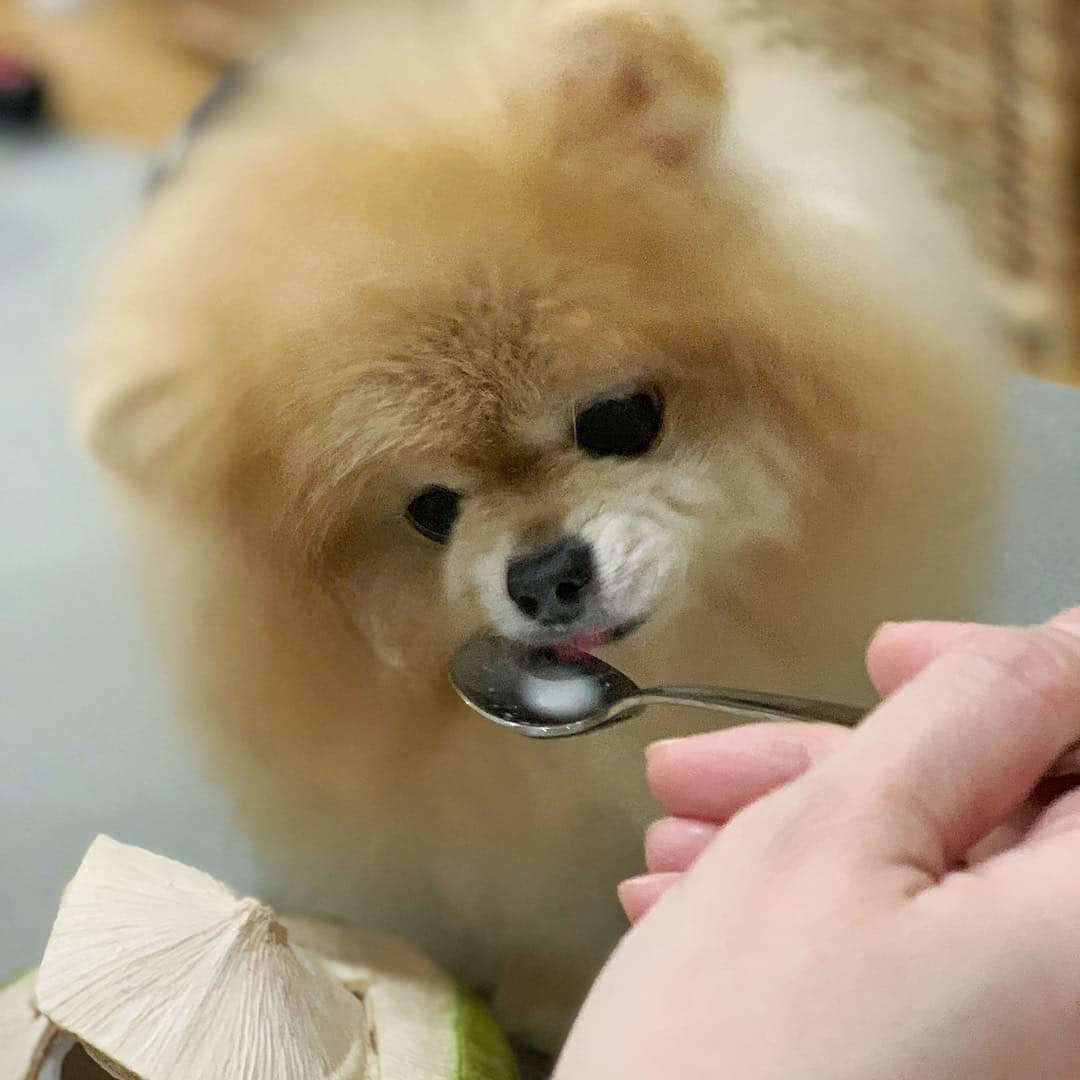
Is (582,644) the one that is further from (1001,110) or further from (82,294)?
(1001,110)

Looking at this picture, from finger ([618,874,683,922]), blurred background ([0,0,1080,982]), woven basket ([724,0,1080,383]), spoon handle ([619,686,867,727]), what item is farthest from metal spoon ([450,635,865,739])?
woven basket ([724,0,1080,383])

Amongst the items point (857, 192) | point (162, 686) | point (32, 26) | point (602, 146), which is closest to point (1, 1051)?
point (162, 686)

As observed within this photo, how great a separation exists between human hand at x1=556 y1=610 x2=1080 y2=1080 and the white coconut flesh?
0.22 metres

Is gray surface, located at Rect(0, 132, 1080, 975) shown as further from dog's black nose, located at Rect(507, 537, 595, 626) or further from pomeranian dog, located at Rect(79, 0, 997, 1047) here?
dog's black nose, located at Rect(507, 537, 595, 626)

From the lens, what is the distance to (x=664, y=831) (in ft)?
1.97

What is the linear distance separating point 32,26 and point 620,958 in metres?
0.99

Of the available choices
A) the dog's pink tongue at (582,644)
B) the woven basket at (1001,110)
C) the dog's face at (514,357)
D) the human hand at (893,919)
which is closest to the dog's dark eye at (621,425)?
the dog's face at (514,357)

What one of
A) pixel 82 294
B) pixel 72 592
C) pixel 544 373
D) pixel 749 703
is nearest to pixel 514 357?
pixel 544 373

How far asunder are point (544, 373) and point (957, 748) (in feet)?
0.91

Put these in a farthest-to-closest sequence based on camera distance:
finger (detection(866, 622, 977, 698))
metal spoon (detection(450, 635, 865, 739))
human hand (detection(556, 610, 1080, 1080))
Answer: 1. metal spoon (detection(450, 635, 865, 739))
2. finger (detection(866, 622, 977, 698))
3. human hand (detection(556, 610, 1080, 1080))

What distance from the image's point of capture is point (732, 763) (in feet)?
1.85

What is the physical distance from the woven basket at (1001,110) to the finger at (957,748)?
0.41 meters

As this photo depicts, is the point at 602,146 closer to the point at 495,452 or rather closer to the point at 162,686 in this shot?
the point at 495,452

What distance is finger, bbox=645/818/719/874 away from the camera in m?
0.59
